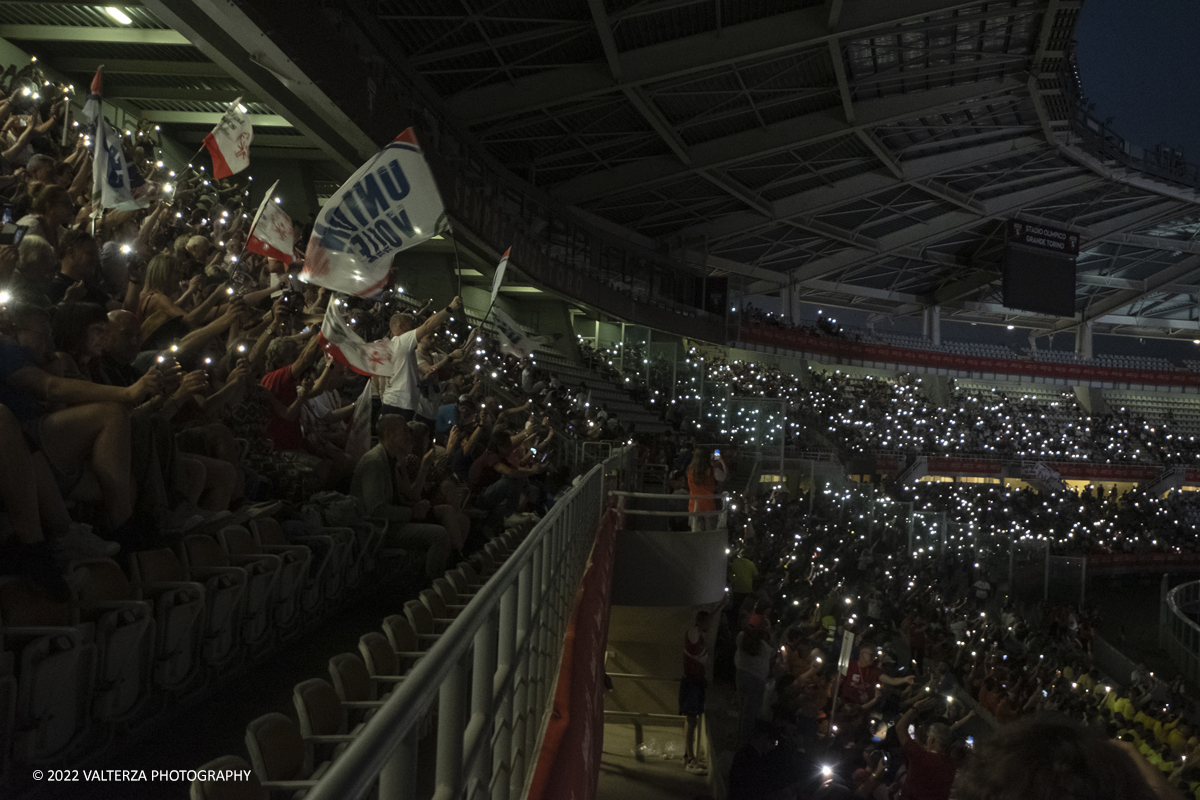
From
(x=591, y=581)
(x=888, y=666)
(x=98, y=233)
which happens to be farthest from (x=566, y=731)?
(x=888, y=666)

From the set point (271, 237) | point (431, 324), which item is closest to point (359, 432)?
point (431, 324)

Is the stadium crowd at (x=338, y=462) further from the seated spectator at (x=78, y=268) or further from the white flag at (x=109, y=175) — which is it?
the white flag at (x=109, y=175)

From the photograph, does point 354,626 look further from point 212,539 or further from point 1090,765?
point 1090,765

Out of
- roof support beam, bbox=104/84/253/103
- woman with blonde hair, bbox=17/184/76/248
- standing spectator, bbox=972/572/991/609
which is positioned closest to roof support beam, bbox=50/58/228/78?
roof support beam, bbox=104/84/253/103

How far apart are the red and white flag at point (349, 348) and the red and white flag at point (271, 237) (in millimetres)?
1314

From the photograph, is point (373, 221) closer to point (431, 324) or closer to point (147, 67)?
point (431, 324)

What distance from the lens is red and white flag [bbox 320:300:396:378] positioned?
596 centimetres

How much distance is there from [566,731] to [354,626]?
225cm

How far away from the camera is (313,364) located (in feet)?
21.5

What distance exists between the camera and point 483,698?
1.87m

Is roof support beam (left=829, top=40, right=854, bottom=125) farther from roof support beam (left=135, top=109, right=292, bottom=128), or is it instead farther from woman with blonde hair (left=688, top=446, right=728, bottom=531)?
woman with blonde hair (left=688, top=446, right=728, bottom=531)

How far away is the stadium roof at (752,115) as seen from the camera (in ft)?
37.1

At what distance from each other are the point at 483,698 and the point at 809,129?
25.1 meters

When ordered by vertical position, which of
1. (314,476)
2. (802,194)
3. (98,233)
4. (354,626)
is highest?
(802,194)
